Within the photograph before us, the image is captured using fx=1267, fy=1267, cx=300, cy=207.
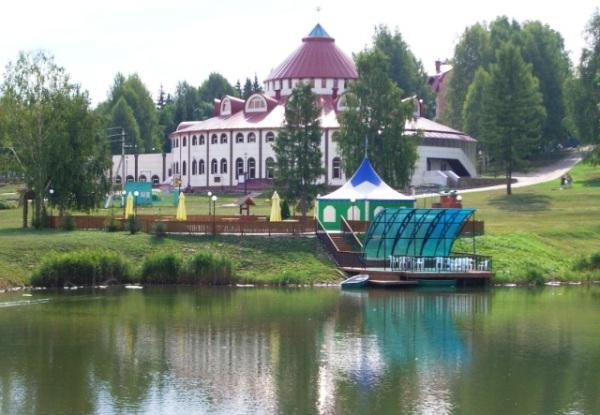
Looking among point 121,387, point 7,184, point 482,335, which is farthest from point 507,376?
point 7,184

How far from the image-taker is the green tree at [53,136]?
6500 centimetres

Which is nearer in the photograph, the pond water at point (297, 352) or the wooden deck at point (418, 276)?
the pond water at point (297, 352)

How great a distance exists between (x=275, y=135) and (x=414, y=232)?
150 ft

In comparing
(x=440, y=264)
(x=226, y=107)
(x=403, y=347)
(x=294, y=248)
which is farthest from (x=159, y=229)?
(x=226, y=107)

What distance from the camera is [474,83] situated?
11075 cm

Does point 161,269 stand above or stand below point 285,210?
below

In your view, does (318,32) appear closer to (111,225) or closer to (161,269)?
(111,225)

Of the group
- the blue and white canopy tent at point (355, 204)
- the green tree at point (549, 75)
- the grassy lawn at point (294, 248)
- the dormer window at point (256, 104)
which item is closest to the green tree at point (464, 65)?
the green tree at point (549, 75)

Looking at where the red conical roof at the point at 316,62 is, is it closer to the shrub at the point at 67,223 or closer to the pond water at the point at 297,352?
the shrub at the point at 67,223

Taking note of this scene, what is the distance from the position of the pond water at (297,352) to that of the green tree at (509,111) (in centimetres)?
3641

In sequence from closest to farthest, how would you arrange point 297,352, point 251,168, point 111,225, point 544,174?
point 297,352 → point 111,225 → point 544,174 → point 251,168

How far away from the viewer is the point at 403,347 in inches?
1538

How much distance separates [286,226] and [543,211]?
21.8 m

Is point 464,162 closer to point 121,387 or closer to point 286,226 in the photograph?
point 286,226
